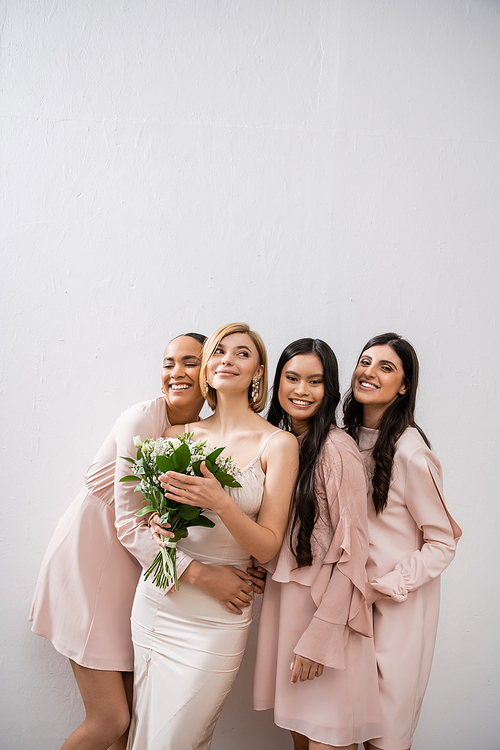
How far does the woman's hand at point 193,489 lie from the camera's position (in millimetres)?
1900

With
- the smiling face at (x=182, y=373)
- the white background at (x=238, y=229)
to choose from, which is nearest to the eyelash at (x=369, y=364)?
the white background at (x=238, y=229)

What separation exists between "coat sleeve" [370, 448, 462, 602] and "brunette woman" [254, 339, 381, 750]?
0.27 meters

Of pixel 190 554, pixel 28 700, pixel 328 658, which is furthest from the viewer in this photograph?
pixel 28 700

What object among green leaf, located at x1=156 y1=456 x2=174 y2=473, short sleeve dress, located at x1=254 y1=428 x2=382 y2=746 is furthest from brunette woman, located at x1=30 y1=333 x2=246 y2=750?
short sleeve dress, located at x1=254 y1=428 x2=382 y2=746

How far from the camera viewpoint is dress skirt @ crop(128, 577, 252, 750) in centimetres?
209

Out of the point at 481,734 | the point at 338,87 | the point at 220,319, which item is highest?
the point at 338,87

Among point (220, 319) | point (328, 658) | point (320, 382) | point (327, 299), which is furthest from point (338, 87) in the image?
point (328, 658)

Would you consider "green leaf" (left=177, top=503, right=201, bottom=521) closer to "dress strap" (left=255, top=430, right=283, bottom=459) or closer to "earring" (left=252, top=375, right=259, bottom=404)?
"dress strap" (left=255, top=430, right=283, bottom=459)

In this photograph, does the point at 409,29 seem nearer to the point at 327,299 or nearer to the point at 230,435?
the point at 327,299

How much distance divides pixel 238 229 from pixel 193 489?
1842mm

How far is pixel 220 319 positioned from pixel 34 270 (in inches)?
48.1

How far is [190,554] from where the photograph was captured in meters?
2.25

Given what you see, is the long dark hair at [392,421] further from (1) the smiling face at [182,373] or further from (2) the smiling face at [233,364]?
(1) the smiling face at [182,373]

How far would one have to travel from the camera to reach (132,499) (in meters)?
2.35
